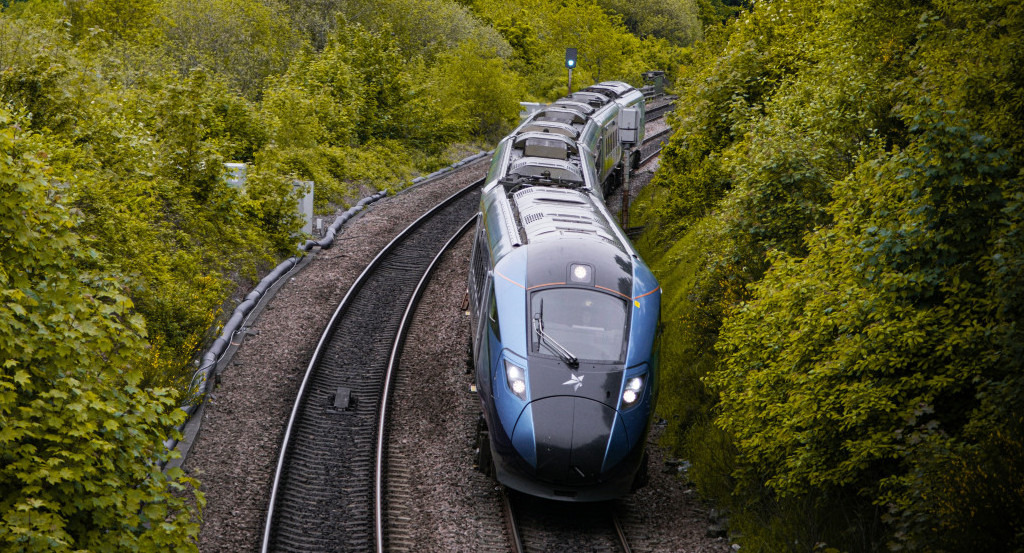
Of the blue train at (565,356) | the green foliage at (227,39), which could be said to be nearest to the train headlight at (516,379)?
the blue train at (565,356)

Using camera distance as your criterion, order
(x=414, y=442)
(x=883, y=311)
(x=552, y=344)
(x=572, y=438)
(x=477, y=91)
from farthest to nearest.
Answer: (x=477, y=91)
(x=414, y=442)
(x=552, y=344)
(x=572, y=438)
(x=883, y=311)

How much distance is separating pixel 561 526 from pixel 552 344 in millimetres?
2333

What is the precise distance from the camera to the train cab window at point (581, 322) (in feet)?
34.4

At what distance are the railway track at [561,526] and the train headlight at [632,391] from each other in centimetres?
159

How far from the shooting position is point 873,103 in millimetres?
12023

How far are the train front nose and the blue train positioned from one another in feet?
0.04

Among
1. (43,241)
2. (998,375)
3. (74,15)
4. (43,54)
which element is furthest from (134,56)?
(998,375)

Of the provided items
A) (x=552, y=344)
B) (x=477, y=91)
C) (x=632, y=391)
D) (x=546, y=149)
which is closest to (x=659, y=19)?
(x=477, y=91)

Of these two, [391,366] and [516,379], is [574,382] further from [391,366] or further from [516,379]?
[391,366]

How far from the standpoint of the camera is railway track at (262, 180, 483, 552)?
34.0 feet

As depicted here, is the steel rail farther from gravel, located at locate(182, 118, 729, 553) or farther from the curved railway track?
gravel, located at locate(182, 118, 729, 553)

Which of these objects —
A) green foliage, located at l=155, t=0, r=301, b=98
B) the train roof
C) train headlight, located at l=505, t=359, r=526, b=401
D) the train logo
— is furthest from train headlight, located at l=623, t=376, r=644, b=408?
green foliage, located at l=155, t=0, r=301, b=98

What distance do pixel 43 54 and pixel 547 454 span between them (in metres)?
13.9

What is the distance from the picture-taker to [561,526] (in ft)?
34.4
